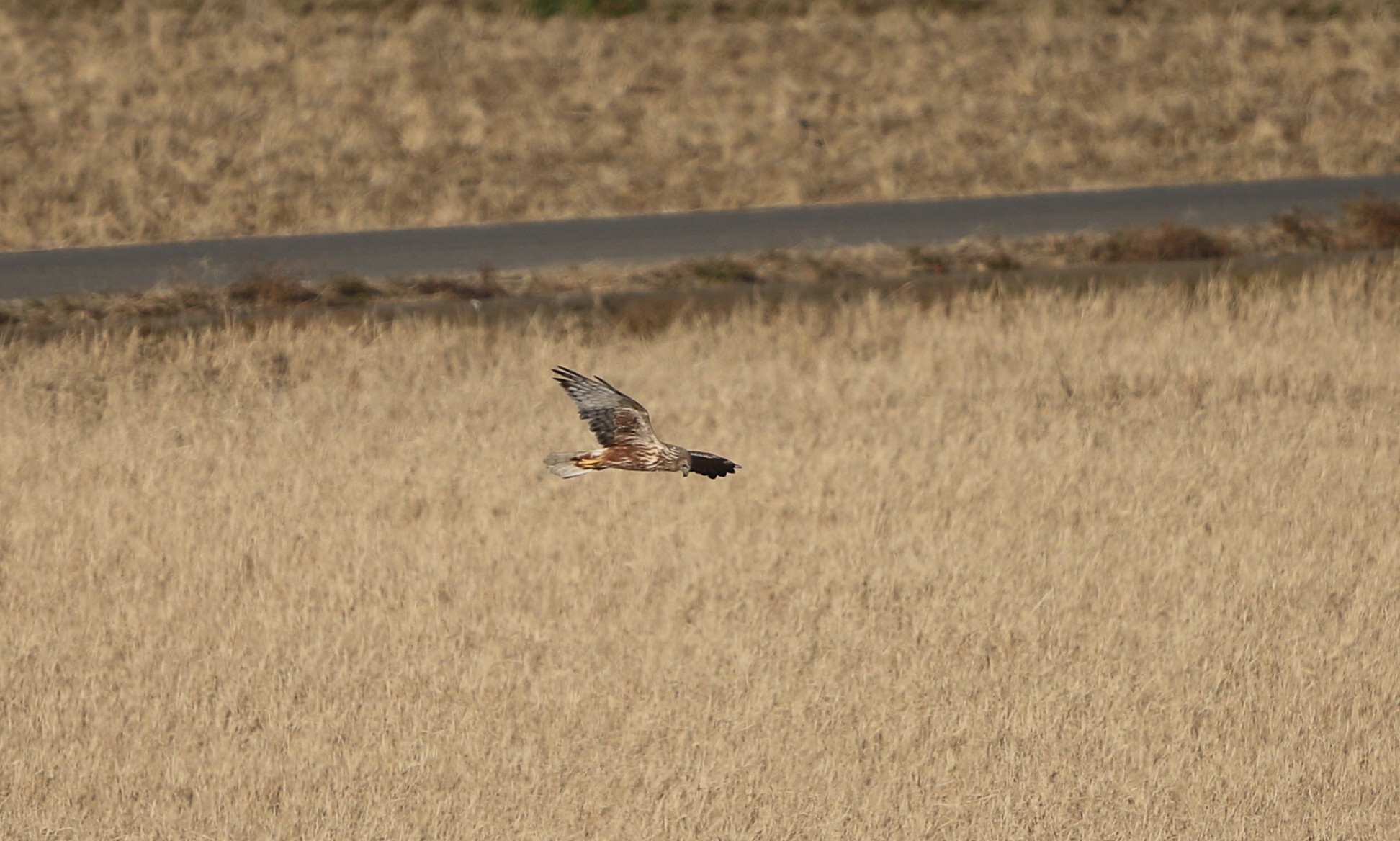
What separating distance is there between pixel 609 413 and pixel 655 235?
35.7 ft

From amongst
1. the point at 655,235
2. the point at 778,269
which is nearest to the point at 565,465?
the point at 778,269

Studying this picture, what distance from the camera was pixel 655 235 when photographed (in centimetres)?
1500

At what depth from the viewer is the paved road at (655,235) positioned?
13.3m

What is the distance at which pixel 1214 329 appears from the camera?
1112 centimetres

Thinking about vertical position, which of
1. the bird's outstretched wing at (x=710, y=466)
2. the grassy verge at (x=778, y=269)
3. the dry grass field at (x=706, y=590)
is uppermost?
the bird's outstretched wing at (x=710, y=466)

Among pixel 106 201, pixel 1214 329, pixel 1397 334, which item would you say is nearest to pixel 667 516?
pixel 1214 329

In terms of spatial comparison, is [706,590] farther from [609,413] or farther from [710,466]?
[710,466]

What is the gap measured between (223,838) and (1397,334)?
8447 mm

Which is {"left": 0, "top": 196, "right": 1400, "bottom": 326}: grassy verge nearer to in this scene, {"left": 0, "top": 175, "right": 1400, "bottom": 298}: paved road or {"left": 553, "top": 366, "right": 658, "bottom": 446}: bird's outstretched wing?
{"left": 0, "top": 175, "right": 1400, "bottom": 298}: paved road

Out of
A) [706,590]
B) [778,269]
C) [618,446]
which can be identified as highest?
[618,446]

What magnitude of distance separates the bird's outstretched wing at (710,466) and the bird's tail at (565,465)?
24 cm

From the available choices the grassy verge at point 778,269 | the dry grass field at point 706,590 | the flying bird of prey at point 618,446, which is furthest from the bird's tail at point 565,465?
the grassy verge at point 778,269

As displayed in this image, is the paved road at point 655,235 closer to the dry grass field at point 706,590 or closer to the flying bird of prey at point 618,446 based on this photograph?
the dry grass field at point 706,590

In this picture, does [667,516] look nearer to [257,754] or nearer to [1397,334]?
[257,754]
